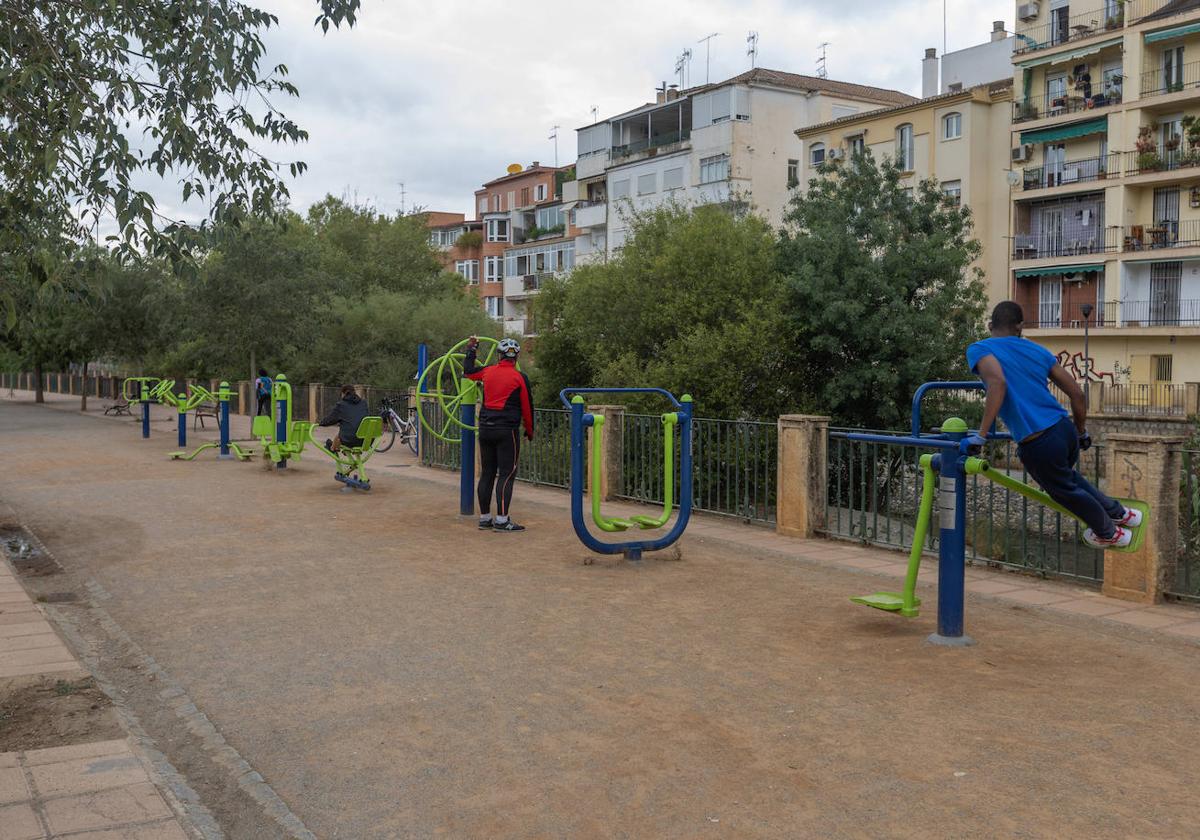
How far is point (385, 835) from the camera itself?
404 cm

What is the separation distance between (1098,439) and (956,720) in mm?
3601

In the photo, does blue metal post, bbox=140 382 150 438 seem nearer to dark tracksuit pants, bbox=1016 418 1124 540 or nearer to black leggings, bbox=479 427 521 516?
black leggings, bbox=479 427 521 516

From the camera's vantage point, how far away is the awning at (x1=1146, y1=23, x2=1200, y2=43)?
40812 millimetres

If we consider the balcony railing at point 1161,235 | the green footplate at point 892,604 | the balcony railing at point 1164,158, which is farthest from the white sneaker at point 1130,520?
the balcony railing at point 1164,158

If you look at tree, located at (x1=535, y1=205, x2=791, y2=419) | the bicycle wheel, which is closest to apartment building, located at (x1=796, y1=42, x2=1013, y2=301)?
tree, located at (x1=535, y1=205, x2=791, y2=419)

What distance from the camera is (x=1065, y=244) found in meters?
45.5

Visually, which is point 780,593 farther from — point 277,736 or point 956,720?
point 277,736

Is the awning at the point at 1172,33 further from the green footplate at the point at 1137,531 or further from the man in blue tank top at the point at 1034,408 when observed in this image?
the man in blue tank top at the point at 1034,408

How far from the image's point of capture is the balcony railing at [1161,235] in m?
42.1

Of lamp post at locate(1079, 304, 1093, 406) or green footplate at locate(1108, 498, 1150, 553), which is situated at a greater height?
lamp post at locate(1079, 304, 1093, 406)

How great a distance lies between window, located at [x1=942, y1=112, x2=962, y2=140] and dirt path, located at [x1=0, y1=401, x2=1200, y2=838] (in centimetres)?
4131

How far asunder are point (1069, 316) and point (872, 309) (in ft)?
92.5

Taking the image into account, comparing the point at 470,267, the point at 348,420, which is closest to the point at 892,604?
the point at 348,420

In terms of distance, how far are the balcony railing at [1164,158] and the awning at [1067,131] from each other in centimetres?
192
